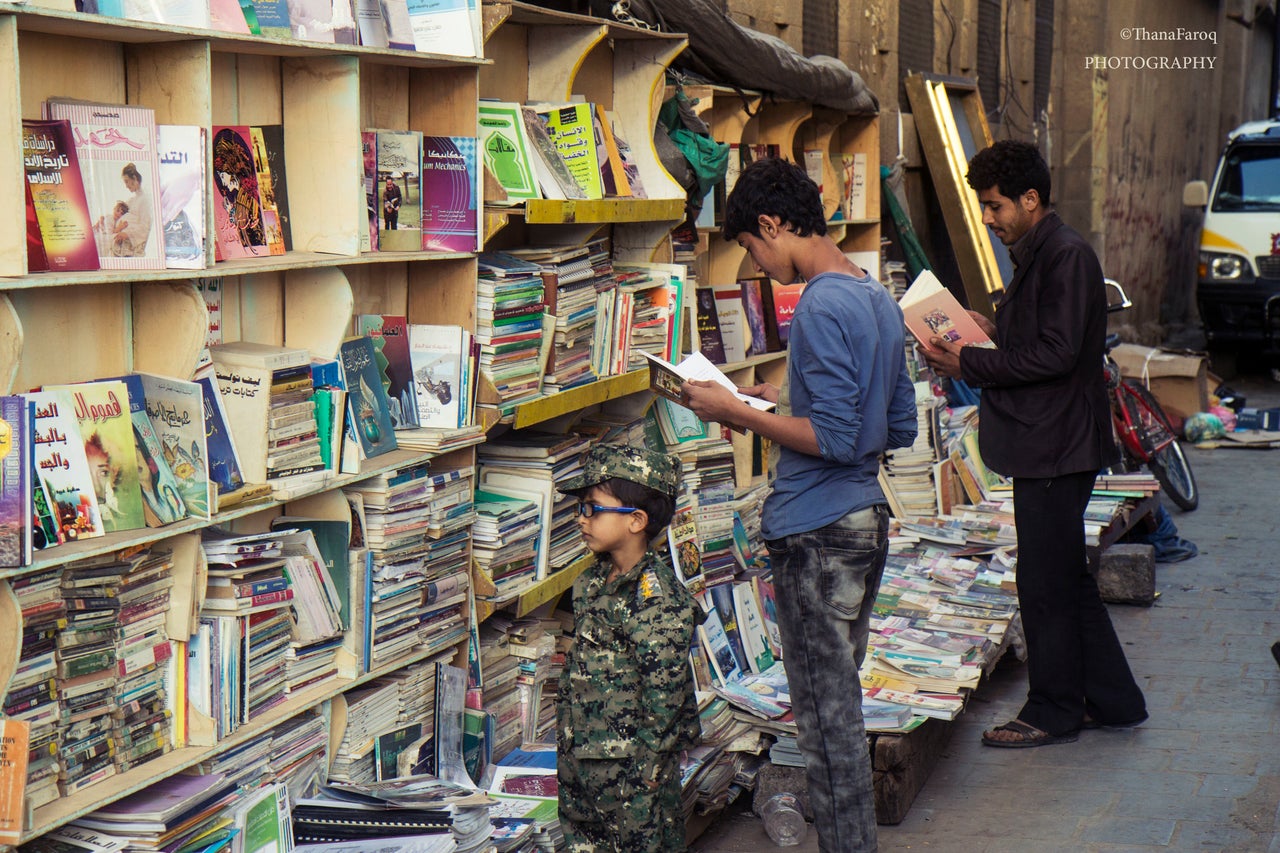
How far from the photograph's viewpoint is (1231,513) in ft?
29.2

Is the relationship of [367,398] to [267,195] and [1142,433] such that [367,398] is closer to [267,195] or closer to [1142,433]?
[267,195]

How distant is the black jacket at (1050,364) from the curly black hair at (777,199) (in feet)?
4.96

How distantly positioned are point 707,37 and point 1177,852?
3.40m

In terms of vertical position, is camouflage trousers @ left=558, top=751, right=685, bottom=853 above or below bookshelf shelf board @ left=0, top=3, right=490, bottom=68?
below

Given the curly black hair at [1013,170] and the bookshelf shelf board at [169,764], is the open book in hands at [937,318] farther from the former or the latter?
the bookshelf shelf board at [169,764]

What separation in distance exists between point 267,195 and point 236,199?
13 centimetres

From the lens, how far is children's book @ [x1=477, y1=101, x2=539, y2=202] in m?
4.09

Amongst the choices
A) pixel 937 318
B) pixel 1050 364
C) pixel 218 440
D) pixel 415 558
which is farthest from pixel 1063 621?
pixel 218 440

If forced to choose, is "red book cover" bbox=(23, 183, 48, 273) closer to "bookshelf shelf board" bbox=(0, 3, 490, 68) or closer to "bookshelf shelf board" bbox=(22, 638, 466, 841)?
"bookshelf shelf board" bbox=(0, 3, 490, 68)

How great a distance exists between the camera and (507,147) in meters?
4.11

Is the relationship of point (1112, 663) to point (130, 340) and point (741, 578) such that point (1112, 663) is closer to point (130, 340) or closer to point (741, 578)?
point (741, 578)

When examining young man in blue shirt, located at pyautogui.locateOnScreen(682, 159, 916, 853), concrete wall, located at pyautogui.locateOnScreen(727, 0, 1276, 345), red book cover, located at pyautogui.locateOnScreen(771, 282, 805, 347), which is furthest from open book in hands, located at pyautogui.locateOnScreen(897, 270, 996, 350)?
concrete wall, located at pyautogui.locateOnScreen(727, 0, 1276, 345)

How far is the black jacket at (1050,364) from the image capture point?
183 inches

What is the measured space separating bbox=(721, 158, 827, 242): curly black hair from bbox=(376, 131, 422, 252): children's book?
3.04 feet
